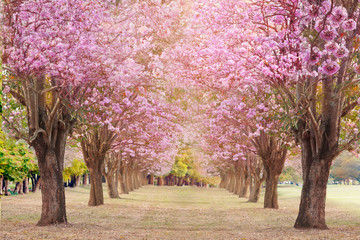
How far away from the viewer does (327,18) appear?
10.5 metres

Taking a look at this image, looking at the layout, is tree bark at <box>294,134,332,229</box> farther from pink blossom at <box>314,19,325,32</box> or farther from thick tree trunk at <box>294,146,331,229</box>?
pink blossom at <box>314,19,325,32</box>

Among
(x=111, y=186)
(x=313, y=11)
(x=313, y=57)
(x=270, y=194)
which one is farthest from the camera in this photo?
(x=111, y=186)

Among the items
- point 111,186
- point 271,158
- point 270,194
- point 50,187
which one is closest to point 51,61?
point 50,187

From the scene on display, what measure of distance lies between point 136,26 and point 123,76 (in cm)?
300

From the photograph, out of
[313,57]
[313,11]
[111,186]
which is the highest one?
[313,11]

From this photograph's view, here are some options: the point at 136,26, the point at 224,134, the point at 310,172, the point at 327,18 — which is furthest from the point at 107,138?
the point at 327,18

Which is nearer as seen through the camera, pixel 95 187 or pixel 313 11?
pixel 313 11

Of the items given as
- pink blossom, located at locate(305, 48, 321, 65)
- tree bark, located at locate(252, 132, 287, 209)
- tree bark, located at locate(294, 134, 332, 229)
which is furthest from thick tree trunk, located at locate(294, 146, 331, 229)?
tree bark, located at locate(252, 132, 287, 209)

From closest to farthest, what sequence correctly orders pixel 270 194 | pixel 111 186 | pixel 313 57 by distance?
pixel 313 57 < pixel 270 194 < pixel 111 186

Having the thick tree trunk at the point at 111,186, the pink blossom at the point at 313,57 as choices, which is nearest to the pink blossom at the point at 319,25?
the pink blossom at the point at 313,57

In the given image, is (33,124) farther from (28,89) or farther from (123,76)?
(123,76)

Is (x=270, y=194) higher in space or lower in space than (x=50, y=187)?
lower

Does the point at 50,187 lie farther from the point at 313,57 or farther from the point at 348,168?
the point at 348,168

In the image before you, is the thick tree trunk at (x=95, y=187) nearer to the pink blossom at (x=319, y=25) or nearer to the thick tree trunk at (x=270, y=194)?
the thick tree trunk at (x=270, y=194)
